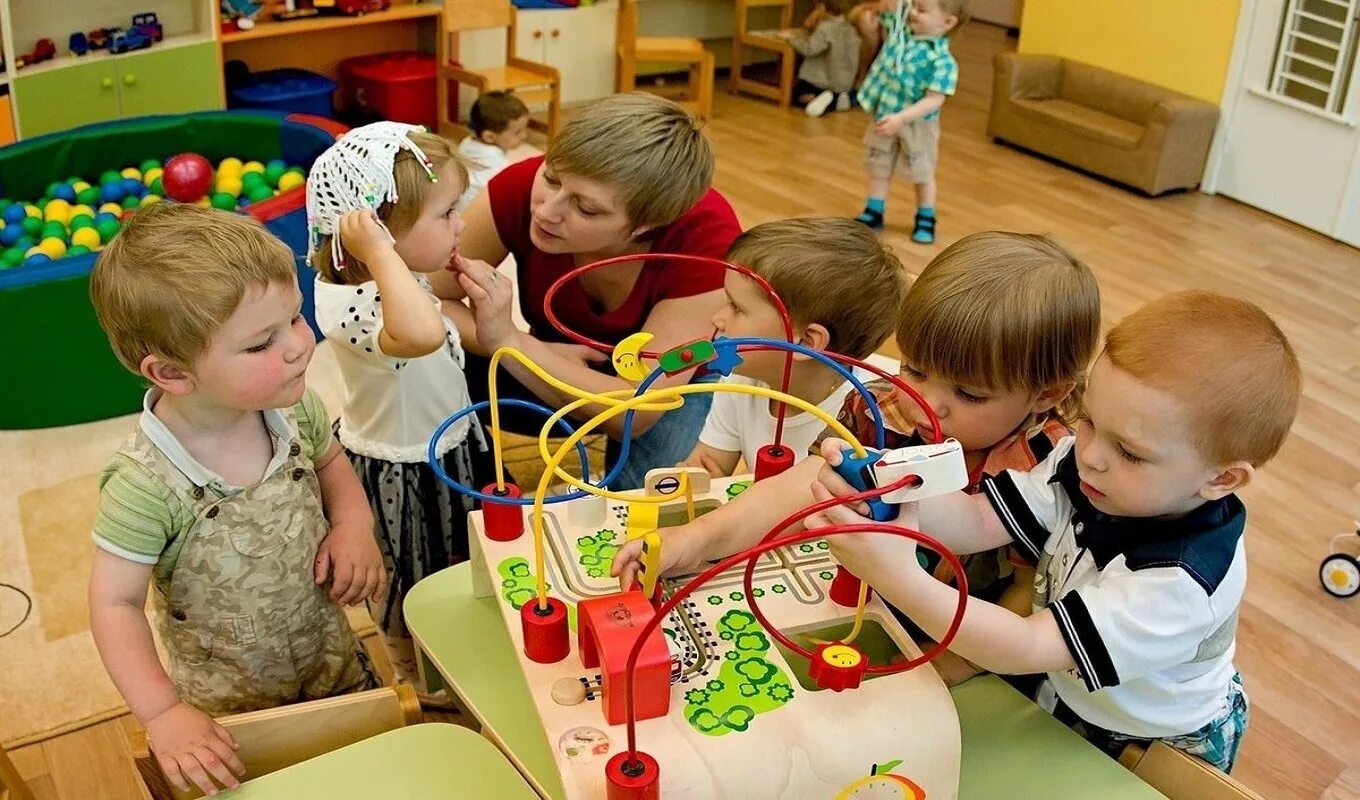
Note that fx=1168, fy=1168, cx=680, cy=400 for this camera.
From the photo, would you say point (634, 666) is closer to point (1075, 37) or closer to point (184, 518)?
point (184, 518)

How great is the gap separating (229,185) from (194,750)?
2.44 metres

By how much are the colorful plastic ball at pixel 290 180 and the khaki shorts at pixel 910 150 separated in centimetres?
176

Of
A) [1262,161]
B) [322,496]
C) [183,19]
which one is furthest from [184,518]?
[1262,161]

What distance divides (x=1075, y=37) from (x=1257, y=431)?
4.07 m

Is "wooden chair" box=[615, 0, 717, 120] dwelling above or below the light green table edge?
above

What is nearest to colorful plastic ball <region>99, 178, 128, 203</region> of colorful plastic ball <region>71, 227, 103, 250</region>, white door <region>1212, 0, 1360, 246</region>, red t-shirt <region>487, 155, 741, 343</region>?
colorful plastic ball <region>71, 227, 103, 250</region>

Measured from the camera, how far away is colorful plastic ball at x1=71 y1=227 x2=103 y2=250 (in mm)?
2945

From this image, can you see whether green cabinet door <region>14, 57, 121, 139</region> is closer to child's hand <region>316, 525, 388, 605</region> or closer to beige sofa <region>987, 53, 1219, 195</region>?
child's hand <region>316, 525, 388, 605</region>

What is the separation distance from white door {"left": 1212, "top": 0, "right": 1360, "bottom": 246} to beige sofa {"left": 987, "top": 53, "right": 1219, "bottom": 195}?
0.46 feet

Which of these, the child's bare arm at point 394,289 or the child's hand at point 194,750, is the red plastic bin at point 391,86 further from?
the child's hand at point 194,750

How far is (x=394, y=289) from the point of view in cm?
137

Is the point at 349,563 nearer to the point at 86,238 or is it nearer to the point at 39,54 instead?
the point at 86,238

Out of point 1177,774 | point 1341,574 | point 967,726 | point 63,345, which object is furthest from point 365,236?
point 1341,574

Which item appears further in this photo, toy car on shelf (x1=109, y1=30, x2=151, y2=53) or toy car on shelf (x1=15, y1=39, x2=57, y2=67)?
toy car on shelf (x1=109, y1=30, x2=151, y2=53)
